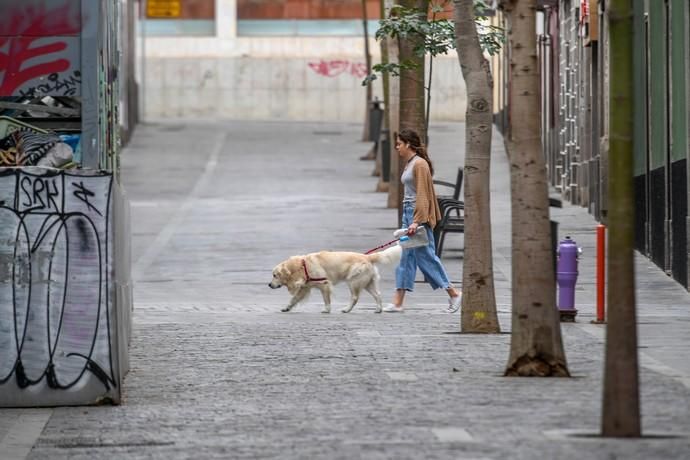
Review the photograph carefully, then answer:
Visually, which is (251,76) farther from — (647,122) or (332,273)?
(332,273)

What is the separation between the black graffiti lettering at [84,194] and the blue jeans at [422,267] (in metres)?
6.65

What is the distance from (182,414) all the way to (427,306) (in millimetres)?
8148

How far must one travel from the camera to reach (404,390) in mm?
11625

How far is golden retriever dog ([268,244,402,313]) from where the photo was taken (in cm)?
1811

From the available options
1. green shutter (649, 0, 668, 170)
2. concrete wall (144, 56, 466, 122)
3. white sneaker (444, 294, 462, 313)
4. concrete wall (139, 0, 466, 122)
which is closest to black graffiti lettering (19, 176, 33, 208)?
white sneaker (444, 294, 462, 313)

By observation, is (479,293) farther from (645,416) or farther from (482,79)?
(645,416)

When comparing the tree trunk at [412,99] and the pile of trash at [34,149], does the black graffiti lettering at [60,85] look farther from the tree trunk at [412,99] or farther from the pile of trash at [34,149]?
the tree trunk at [412,99]

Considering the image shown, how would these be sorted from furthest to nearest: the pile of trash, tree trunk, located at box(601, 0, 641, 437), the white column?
the white column < the pile of trash < tree trunk, located at box(601, 0, 641, 437)

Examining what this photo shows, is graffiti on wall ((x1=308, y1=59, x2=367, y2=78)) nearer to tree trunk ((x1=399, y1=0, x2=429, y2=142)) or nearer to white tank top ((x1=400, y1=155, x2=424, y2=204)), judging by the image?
tree trunk ((x1=399, y1=0, x2=429, y2=142))

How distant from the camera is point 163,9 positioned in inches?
2689

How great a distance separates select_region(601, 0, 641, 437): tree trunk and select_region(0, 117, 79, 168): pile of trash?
6006 mm

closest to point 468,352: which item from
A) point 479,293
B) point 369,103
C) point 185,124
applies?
point 479,293

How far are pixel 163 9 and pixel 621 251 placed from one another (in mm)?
60000

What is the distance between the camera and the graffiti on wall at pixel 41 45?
14742 mm
